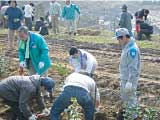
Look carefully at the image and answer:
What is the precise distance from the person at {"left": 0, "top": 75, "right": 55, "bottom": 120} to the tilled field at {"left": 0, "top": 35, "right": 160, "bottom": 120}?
0.95m

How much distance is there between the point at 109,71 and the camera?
12680mm

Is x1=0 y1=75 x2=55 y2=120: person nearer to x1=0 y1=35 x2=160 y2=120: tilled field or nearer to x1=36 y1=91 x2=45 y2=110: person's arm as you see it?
x1=36 y1=91 x2=45 y2=110: person's arm

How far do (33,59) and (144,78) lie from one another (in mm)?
3558

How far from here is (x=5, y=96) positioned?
8.35 meters

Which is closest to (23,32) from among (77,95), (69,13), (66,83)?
(66,83)

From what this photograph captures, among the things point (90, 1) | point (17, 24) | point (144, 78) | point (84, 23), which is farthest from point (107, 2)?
point (144, 78)

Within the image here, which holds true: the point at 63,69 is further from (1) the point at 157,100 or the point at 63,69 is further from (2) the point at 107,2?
(2) the point at 107,2

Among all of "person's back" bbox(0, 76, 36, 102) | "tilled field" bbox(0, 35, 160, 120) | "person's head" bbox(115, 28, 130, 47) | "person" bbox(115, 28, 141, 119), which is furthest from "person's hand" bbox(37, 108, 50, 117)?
"person's head" bbox(115, 28, 130, 47)

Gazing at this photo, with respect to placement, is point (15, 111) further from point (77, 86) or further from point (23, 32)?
point (77, 86)

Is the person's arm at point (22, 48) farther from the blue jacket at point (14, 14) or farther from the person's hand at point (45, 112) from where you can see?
the blue jacket at point (14, 14)

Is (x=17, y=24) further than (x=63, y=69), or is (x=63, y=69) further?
(x=17, y=24)

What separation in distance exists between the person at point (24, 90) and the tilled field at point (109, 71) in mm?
947

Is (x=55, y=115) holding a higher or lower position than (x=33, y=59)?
lower

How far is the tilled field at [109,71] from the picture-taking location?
9844 mm
